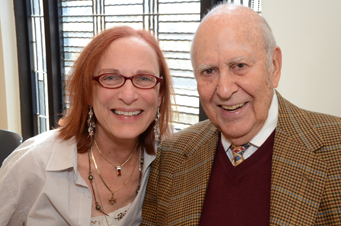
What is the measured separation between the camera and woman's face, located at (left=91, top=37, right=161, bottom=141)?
153 cm

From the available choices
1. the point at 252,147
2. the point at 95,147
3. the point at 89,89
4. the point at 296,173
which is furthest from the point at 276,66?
the point at 95,147

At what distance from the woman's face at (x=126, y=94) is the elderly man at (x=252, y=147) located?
0.30 meters

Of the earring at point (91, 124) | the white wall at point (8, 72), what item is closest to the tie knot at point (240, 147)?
the earring at point (91, 124)

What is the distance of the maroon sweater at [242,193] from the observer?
1.29 metres

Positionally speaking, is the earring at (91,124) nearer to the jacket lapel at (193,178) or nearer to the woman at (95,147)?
the woman at (95,147)

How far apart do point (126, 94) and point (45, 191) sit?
61 cm

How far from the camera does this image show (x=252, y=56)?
1312mm

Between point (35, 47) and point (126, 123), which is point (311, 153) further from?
point (35, 47)

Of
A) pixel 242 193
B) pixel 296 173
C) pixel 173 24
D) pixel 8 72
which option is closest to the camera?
pixel 296 173

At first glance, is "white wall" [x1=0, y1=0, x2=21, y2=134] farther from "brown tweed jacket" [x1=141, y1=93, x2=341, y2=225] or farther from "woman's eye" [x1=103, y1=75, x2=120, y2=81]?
"brown tweed jacket" [x1=141, y1=93, x2=341, y2=225]

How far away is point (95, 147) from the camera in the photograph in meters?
1.80

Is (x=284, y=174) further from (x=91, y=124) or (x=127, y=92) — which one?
(x=91, y=124)

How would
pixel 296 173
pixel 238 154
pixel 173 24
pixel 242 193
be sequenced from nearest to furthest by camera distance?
pixel 296 173 → pixel 242 193 → pixel 238 154 → pixel 173 24

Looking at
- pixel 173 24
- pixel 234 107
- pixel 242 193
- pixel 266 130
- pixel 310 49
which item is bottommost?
pixel 242 193
